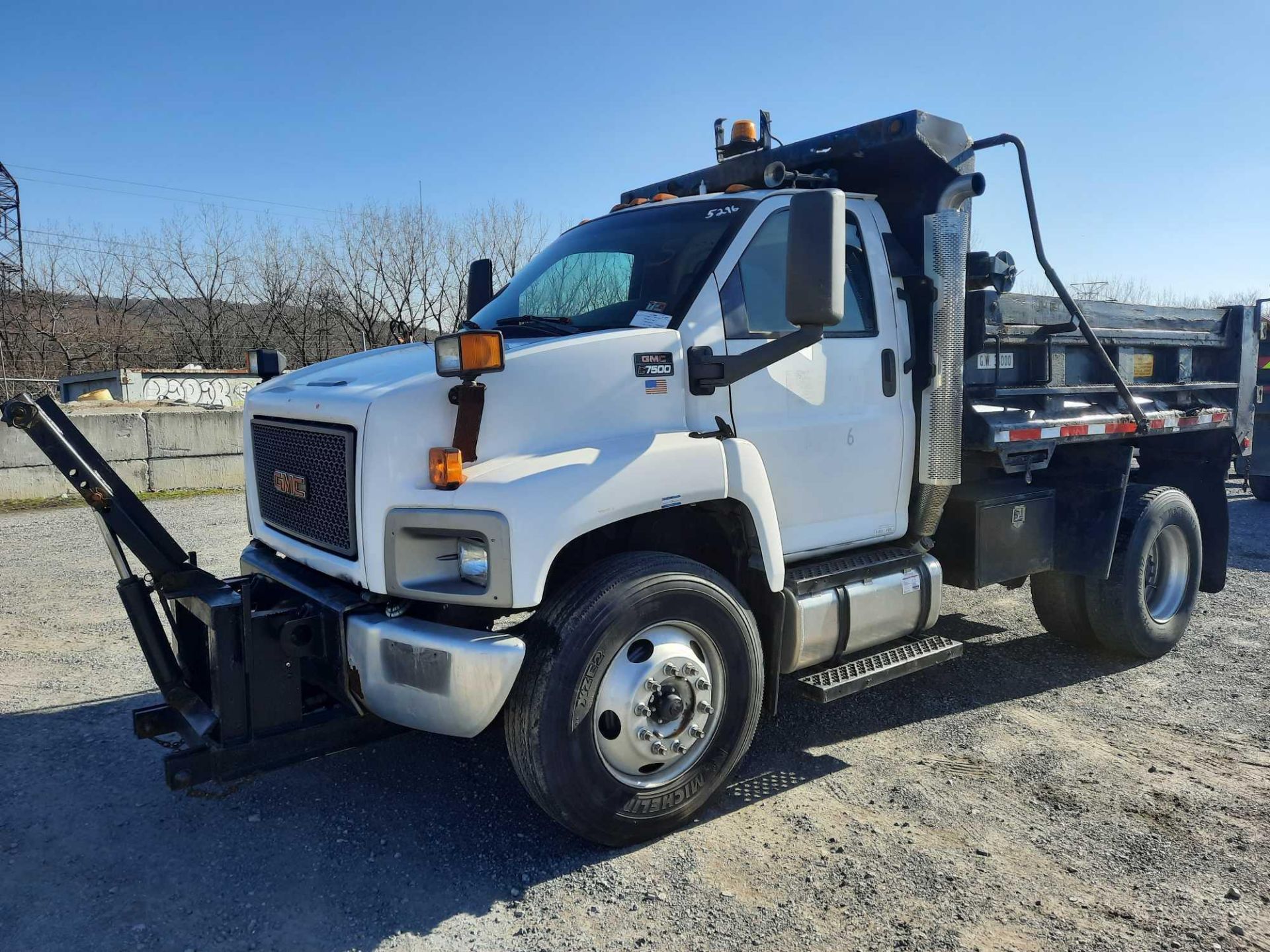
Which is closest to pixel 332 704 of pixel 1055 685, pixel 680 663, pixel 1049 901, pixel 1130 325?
pixel 680 663

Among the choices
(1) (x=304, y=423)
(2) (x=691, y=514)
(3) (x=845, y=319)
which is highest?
(3) (x=845, y=319)

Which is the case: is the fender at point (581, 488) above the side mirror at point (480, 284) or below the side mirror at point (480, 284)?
below

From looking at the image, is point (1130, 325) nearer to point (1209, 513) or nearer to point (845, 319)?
point (1209, 513)

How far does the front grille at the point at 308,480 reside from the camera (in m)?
3.38

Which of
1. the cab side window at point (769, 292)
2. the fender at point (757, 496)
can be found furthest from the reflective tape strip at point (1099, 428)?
the fender at point (757, 496)

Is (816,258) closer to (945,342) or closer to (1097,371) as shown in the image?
(945,342)

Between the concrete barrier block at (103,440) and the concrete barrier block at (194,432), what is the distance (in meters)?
0.16

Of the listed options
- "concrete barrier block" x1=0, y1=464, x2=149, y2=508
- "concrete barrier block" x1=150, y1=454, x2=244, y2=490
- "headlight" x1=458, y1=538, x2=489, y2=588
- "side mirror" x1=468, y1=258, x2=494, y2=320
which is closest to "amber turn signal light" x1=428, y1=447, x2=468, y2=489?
"headlight" x1=458, y1=538, x2=489, y2=588

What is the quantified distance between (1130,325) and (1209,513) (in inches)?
62.0

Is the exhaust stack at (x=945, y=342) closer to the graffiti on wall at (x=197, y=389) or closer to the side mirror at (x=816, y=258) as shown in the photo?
the side mirror at (x=816, y=258)

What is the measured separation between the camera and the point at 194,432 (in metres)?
13.4

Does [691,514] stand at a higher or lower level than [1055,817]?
higher

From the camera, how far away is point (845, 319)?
4.39m

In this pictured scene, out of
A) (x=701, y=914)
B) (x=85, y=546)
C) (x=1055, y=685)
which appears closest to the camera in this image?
(x=701, y=914)
